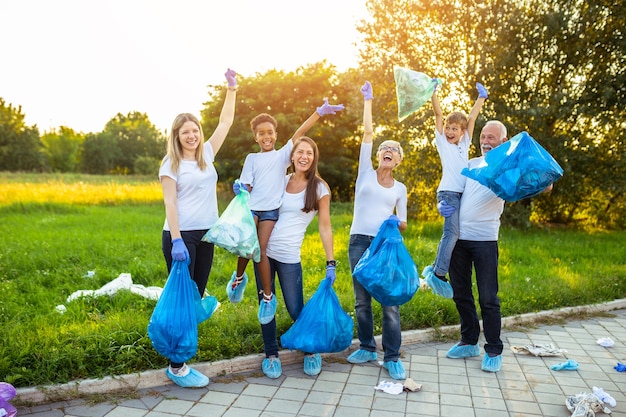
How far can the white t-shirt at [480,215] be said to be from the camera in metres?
4.30

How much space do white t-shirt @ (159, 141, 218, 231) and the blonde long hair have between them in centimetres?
3

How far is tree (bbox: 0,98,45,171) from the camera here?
46844 mm

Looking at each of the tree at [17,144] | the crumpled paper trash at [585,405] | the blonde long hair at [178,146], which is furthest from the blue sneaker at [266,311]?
the tree at [17,144]

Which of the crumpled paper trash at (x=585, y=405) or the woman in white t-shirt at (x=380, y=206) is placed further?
the woman in white t-shirt at (x=380, y=206)

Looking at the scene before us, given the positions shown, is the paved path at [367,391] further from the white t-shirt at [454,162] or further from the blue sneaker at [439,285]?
the white t-shirt at [454,162]

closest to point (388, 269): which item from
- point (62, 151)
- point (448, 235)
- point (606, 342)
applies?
point (448, 235)

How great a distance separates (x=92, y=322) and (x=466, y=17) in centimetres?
1161

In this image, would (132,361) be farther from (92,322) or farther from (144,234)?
(144,234)

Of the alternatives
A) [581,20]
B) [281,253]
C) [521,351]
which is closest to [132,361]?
[281,253]

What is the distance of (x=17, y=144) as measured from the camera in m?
47.4

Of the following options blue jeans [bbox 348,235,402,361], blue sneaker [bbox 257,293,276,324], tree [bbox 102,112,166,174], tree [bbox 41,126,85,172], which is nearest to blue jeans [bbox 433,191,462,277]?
blue jeans [bbox 348,235,402,361]

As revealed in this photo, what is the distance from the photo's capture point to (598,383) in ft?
13.7

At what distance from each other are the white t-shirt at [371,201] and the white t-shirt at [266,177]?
61 centimetres

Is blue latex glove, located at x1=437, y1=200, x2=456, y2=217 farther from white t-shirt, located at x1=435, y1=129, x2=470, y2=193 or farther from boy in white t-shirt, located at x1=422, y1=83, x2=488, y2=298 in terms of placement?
white t-shirt, located at x1=435, y1=129, x2=470, y2=193
